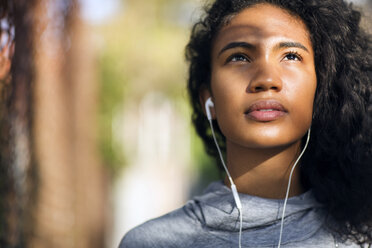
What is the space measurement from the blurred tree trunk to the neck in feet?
4.26

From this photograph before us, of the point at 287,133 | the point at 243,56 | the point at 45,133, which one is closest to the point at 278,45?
the point at 243,56

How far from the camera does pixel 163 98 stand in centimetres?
1834

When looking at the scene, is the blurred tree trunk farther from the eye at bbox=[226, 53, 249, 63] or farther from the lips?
the lips

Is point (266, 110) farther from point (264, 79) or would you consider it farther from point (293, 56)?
point (293, 56)

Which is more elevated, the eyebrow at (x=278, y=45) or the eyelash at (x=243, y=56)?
the eyebrow at (x=278, y=45)

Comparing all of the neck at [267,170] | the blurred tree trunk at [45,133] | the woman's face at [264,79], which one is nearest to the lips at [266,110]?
the woman's face at [264,79]

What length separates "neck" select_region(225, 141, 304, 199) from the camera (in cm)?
242

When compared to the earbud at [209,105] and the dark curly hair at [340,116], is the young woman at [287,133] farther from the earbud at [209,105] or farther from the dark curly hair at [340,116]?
the earbud at [209,105]

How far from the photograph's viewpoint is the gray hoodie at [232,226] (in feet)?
7.52

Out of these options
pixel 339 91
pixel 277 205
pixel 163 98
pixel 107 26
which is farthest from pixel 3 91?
pixel 163 98

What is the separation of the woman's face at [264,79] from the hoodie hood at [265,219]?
11.1 inches

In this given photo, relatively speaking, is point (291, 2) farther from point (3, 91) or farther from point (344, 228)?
point (3, 91)

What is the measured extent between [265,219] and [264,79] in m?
0.63

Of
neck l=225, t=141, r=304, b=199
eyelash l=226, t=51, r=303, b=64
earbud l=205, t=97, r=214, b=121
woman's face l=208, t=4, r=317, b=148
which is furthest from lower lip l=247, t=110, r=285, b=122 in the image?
earbud l=205, t=97, r=214, b=121
